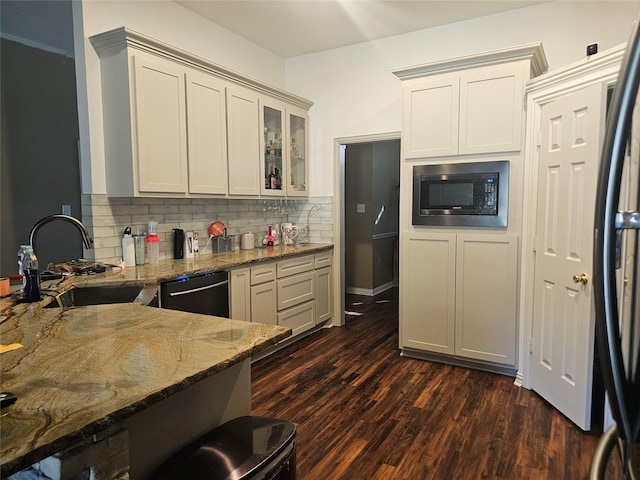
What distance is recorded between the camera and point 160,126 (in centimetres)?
299

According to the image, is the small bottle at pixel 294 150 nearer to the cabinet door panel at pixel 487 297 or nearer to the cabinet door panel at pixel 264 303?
the cabinet door panel at pixel 264 303

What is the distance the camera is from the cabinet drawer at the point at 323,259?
4.29m

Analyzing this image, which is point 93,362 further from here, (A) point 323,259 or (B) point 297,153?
(B) point 297,153

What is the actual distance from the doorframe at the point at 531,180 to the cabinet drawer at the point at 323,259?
1.93 meters

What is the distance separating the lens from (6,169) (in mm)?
3834

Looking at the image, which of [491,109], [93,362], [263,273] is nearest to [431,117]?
[491,109]

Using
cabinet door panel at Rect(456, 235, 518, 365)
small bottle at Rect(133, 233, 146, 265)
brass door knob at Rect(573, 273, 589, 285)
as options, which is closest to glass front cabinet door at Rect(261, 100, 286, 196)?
small bottle at Rect(133, 233, 146, 265)

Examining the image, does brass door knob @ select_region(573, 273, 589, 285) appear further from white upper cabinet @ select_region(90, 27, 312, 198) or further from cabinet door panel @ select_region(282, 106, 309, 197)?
cabinet door panel @ select_region(282, 106, 309, 197)

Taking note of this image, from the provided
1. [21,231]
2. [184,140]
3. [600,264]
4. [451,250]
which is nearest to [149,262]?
[184,140]

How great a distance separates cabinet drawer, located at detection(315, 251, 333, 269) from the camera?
14.1 ft

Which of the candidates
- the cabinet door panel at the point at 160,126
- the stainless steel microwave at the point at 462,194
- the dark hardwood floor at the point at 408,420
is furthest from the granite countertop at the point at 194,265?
the stainless steel microwave at the point at 462,194

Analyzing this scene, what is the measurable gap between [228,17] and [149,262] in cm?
229

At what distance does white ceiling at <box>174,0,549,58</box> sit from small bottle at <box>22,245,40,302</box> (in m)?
2.63

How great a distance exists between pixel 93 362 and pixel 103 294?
1526 mm
